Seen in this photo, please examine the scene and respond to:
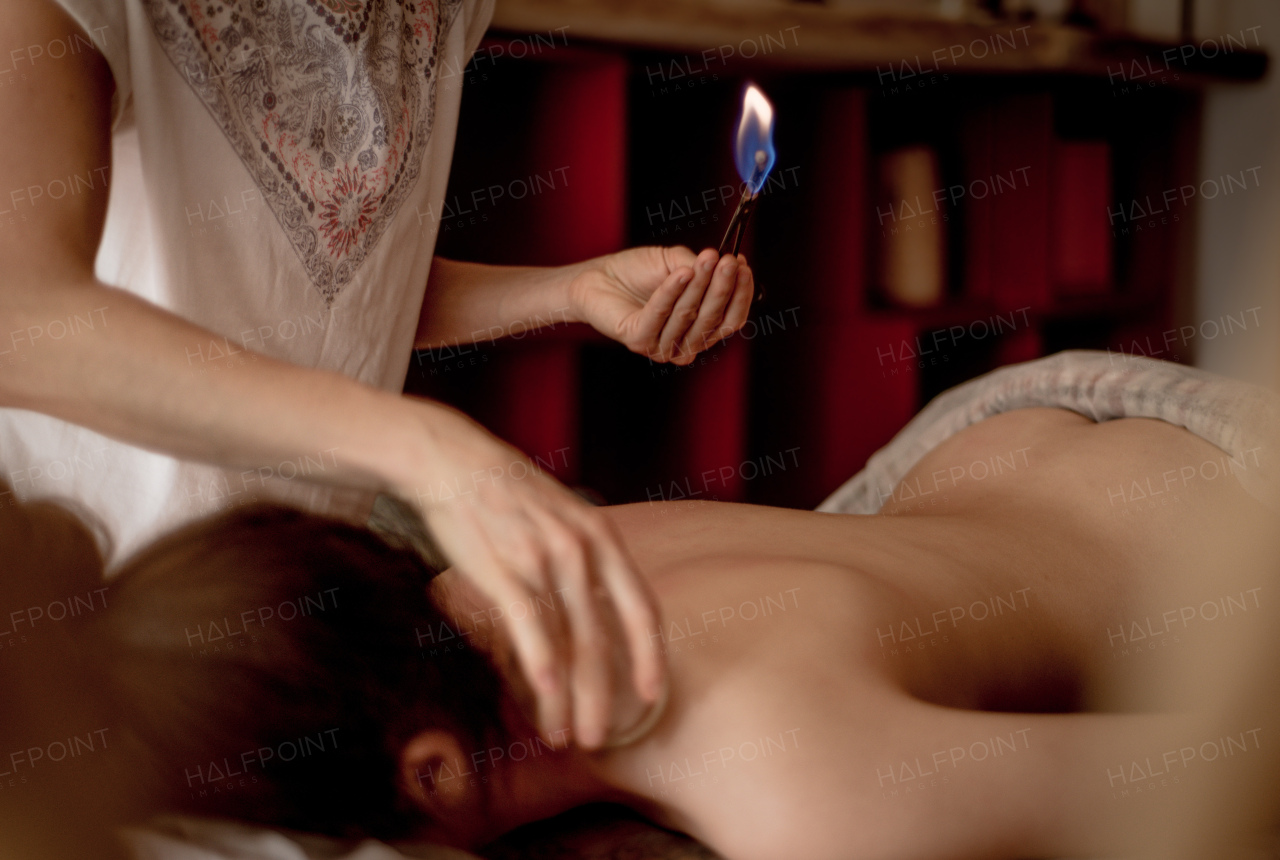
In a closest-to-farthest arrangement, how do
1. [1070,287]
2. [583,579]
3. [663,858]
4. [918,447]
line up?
[583,579], [663,858], [918,447], [1070,287]

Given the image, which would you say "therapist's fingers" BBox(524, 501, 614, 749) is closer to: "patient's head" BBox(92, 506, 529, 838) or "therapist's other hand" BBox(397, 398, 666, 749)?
"therapist's other hand" BBox(397, 398, 666, 749)

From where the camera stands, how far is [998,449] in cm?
71

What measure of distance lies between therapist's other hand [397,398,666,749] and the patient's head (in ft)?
0.39

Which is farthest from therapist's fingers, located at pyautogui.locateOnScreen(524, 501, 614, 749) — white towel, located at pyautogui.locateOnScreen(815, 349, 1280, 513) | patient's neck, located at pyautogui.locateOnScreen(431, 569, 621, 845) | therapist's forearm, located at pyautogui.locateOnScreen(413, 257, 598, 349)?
white towel, located at pyautogui.locateOnScreen(815, 349, 1280, 513)

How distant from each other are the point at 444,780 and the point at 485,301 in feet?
1.38

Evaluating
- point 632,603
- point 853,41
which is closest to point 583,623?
point 632,603

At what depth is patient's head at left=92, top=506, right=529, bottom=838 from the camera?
1.23 feet

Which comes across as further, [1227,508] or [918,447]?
[918,447]

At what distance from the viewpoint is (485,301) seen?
741 mm

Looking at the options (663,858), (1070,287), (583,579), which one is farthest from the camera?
(1070,287)

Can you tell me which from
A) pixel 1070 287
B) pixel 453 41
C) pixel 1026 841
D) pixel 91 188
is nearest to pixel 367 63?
pixel 453 41

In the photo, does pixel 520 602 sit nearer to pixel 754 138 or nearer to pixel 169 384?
pixel 169 384

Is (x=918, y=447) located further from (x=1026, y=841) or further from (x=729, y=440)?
(x=1026, y=841)

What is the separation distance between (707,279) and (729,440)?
1.82 ft
